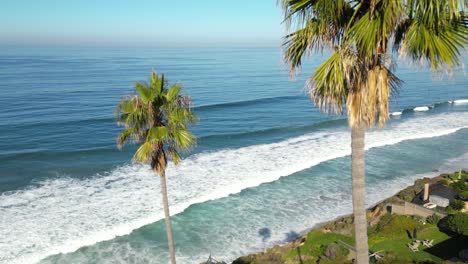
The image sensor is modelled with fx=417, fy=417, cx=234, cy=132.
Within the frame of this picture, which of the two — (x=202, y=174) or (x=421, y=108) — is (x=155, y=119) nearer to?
(x=202, y=174)

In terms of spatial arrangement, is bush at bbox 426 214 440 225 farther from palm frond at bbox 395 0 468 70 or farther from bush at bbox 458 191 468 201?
palm frond at bbox 395 0 468 70

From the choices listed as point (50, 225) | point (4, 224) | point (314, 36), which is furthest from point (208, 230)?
point (314, 36)

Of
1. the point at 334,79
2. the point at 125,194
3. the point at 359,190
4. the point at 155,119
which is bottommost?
the point at 125,194

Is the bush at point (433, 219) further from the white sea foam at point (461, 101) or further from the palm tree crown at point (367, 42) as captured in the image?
the white sea foam at point (461, 101)

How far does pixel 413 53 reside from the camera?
6059 mm

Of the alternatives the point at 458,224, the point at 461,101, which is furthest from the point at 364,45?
the point at 461,101

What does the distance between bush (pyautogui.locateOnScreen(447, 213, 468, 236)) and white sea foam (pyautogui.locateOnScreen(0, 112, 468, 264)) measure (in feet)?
50.6

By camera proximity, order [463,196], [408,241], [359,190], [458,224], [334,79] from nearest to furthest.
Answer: [334,79], [359,190], [458,224], [408,241], [463,196]

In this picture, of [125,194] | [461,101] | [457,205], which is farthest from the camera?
[461,101]

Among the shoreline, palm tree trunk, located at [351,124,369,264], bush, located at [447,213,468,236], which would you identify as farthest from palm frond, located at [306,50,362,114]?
bush, located at [447,213,468,236]

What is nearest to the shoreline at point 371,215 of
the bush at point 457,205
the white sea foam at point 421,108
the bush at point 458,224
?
the bush at point 457,205

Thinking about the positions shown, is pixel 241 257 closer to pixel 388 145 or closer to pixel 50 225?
pixel 50 225

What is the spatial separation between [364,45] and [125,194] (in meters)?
27.8

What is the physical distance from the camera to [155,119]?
12.3m
